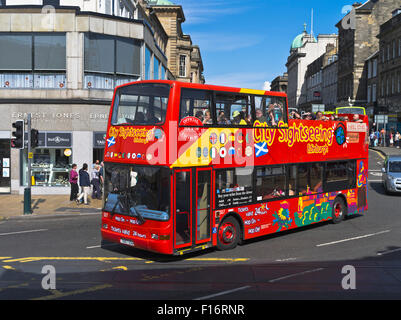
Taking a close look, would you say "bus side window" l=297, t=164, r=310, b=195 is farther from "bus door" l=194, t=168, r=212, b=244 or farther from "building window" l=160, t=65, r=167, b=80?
"building window" l=160, t=65, r=167, b=80

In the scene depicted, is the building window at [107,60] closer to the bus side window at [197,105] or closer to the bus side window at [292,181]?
the bus side window at [292,181]

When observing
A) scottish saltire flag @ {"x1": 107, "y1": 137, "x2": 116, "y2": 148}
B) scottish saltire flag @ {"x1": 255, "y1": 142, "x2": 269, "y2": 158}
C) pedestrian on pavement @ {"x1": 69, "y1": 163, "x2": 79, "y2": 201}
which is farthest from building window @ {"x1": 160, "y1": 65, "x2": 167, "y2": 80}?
scottish saltire flag @ {"x1": 107, "y1": 137, "x2": 116, "y2": 148}

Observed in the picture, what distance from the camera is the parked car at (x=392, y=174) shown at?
23.0 metres

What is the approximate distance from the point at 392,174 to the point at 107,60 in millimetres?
15688

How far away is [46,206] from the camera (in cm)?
1930

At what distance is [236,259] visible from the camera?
10.7 metres

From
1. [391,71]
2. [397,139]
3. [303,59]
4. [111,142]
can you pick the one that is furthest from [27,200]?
[303,59]

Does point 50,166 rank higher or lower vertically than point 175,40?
lower

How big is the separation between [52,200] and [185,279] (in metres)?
13.8

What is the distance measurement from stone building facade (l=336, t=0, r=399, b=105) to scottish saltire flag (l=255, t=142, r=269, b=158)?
57662 mm

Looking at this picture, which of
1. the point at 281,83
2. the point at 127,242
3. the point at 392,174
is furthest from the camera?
the point at 281,83

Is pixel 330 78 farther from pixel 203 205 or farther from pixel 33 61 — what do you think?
pixel 203 205

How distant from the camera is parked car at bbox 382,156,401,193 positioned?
22953mm
